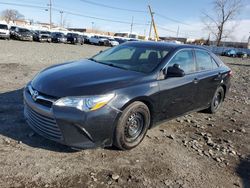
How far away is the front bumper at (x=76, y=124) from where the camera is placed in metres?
3.44

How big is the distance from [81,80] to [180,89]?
1892 mm

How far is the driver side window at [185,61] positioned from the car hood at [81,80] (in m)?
0.93

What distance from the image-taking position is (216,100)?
662 cm

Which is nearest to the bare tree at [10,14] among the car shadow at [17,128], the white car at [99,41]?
the white car at [99,41]

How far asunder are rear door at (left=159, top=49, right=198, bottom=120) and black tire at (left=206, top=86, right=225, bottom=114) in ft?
3.83

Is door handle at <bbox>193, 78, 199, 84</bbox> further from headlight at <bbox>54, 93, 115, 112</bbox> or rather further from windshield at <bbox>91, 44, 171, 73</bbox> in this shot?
headlight at <bbox>54, 93, 115, 112</bbox>

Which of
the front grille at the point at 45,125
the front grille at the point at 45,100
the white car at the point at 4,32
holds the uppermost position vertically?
the front grille at the point at 45,100

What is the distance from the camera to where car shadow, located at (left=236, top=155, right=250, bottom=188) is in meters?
3.65

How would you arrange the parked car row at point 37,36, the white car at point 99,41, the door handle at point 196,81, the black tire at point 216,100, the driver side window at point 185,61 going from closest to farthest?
1. the driver side window at point 185,61
2. the door handle at point 196,81
3. the black tire at point 216,100
4. the parked car row at point 37,36
5. the white car at point 99,41

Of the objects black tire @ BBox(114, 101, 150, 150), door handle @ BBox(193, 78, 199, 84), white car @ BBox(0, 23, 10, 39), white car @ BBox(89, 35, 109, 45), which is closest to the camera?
black tire @ BBox(114, 101, 150, 150)

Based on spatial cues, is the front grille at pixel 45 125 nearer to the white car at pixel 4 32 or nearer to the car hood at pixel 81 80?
the car hood at pixel 81 80

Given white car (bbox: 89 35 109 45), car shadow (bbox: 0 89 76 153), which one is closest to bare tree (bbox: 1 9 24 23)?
white car (bbox: 89 35 109 45)

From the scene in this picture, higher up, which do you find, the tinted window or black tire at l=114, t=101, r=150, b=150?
the tinted window

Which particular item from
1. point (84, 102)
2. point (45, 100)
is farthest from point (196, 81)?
point (45, 100)
